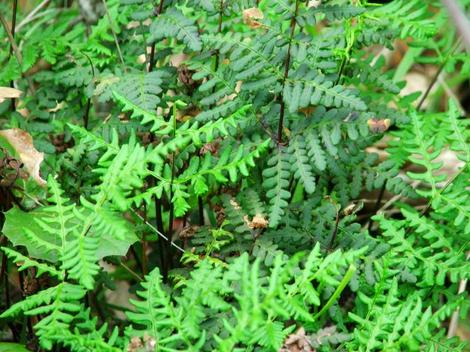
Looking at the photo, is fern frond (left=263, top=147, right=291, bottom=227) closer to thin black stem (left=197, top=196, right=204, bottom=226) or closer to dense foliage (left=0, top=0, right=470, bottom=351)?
dense foliage (left=0, top=0, right=470, bottom=351)

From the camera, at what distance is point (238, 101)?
7.54 feet

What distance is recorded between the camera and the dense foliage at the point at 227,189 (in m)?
1.90

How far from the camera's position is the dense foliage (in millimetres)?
1896

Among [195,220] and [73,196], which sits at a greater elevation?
[73,196]

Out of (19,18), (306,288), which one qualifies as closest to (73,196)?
(306,288)

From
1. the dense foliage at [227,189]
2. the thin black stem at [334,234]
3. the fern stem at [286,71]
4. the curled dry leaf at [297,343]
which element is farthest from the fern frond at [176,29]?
the curled dry leaf at [297,343]

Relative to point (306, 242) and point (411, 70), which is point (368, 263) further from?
point (411, 70)

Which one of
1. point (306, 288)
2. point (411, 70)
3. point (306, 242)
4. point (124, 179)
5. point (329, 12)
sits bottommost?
point (411, 70)

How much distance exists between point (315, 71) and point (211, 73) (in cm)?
35

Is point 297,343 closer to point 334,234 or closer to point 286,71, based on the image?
point 334,234

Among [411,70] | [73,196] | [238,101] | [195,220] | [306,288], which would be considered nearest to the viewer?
[306,288]

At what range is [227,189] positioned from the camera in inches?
98.7

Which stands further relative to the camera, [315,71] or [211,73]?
[211,73]

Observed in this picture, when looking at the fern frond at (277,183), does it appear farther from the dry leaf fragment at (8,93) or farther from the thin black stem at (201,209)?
the dry leaf fragment at (8,93)
